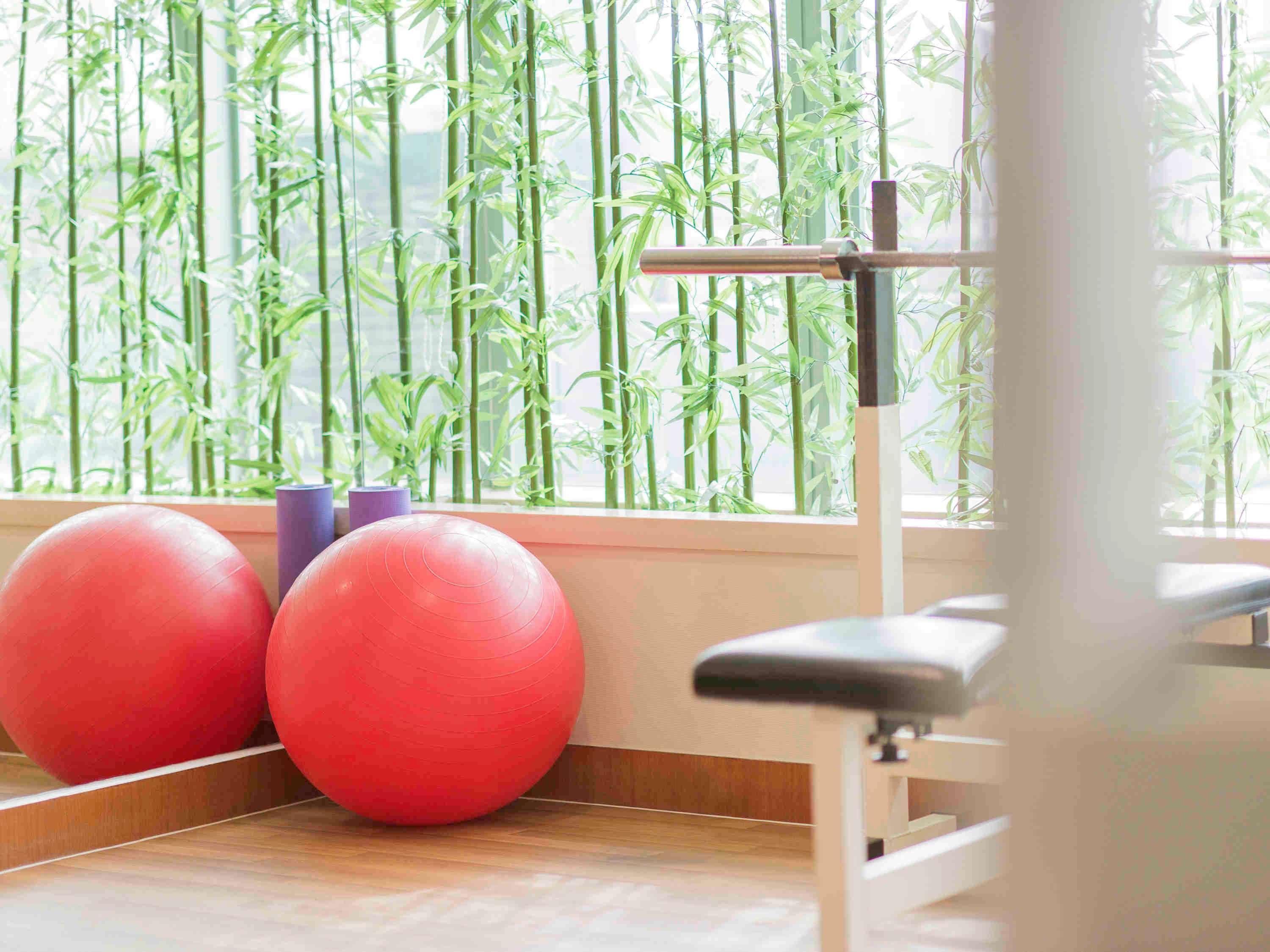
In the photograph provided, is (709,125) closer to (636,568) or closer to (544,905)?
(636,568)

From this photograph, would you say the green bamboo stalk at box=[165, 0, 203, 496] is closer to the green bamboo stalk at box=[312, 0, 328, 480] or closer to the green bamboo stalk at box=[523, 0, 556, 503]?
the green bamboo stalk at box=[312, 0, 328, 480]

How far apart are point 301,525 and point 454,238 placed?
2.11 feet

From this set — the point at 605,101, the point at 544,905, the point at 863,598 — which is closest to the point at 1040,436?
the point at 863,598

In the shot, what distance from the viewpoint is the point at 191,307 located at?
10.1 feet

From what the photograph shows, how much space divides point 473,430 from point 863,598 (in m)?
1.16

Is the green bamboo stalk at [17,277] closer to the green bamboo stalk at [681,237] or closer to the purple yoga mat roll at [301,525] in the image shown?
the purple yoga mat roll at [301,525]

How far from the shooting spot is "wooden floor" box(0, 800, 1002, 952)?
1.84 metres

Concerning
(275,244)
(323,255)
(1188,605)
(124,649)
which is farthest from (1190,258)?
(275,244)

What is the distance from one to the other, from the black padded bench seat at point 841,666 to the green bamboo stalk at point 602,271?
4.41 ft

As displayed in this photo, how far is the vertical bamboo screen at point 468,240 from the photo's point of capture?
2514mm

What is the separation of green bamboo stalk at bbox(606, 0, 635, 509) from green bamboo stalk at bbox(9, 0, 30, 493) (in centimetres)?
137

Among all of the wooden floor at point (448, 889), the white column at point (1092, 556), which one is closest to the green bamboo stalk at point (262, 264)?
the wooden floor at point (448, 889)

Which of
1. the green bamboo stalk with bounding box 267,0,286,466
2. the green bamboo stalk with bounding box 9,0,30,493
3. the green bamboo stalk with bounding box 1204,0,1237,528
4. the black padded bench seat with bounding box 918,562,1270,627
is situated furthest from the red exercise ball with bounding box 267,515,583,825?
the black padded bench seat with bounding box 918,562,1270,627

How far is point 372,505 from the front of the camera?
2.54 m
